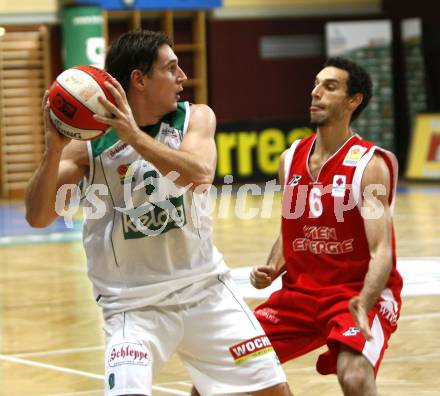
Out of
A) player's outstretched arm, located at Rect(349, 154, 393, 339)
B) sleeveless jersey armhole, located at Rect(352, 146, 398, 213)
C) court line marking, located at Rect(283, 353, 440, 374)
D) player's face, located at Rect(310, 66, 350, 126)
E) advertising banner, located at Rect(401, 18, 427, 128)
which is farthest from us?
advertising banner, located at Rect(401, 18, 427, 128)

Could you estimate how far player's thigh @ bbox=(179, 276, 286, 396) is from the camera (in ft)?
12.7

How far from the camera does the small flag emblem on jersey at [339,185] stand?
457 cm

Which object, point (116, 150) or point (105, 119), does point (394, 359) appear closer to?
point (116, 150)

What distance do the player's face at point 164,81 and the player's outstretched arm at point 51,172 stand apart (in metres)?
0.32

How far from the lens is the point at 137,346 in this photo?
371 cm

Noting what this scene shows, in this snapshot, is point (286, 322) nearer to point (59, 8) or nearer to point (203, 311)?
point (203, 311)

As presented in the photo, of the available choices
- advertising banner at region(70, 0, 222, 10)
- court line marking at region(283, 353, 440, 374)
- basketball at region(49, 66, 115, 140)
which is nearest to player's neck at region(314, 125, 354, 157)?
basketball at region(49, 66, 115, 140)

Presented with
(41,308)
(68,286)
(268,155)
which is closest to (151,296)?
(41,308)

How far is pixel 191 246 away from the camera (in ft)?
12.9

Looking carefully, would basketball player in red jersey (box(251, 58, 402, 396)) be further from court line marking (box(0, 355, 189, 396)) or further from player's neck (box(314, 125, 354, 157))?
court line marking (box(0, 355, 189, 396))

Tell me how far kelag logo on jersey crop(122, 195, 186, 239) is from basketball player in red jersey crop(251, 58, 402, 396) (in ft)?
2.76

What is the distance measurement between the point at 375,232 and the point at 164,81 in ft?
3.78

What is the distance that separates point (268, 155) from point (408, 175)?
2432 millimetres

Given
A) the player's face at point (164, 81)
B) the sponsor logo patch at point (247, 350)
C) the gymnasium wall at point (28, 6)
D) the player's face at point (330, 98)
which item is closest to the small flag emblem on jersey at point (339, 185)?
the player's face at point (330, 98)
